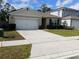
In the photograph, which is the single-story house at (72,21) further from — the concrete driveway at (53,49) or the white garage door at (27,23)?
the concrete driveway at (53,49)

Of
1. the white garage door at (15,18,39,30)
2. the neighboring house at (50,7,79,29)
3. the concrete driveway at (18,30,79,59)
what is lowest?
the concrete driveway at (18,30,79,59)

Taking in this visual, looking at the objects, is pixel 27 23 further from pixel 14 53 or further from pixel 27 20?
pixel 14 53

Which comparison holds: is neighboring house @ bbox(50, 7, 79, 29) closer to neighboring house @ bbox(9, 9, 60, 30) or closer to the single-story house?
the single-story house

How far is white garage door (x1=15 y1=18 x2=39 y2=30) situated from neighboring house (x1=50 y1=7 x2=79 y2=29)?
33.9ft

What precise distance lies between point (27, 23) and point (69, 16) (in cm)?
1413

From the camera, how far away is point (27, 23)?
23766mm

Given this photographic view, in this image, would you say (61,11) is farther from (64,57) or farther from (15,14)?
(64,57)

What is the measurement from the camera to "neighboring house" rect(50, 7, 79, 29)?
3112 cm

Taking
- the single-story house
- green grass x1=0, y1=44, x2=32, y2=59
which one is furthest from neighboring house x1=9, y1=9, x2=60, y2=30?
green grass x1=0, y1=44, x2=32, y2=59

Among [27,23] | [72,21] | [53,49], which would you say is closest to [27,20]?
[27,23]

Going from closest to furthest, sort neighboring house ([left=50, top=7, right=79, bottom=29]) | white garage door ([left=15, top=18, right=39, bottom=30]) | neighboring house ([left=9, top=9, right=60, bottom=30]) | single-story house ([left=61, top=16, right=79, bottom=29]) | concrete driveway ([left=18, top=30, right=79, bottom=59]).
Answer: concrete driveway ([left=18, top=30, right=79, bottom=59]) < neighboring house ([left=9, top=9, right=60, bottom=30]) < white garage door ([left=15, top=18, right=39, bottom=30]) < single-story house ([left=61, top=16, right=79, bottom=29]) < neighboring house ([left=50, top=7, right=79, bottom=29])

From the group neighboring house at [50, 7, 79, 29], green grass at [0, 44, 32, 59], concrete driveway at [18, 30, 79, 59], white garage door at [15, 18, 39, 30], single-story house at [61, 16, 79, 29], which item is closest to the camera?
green grass at [0, 44, 32, 59]

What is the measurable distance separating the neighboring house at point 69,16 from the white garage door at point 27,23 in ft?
33.9

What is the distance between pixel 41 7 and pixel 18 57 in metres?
57.7
